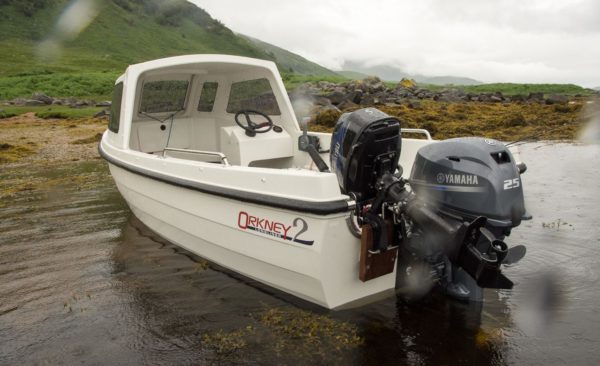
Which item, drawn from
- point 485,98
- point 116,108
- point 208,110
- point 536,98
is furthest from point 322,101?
point 116,108

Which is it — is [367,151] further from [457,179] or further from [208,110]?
[208,110]

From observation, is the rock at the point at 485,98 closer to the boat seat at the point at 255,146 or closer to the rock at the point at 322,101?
the rock at the point at 322,101

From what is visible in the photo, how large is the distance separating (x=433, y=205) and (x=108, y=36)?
8150 centimetres

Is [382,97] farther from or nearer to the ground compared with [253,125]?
nearer to the ground

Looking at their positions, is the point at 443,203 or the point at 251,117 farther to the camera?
the point at 251,117

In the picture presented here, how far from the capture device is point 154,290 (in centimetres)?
438

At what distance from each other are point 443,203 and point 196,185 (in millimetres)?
2181

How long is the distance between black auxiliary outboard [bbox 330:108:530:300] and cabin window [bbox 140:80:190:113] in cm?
361

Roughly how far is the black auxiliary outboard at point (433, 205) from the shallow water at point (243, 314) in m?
0.41

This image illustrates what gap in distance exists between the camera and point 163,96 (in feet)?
22.3

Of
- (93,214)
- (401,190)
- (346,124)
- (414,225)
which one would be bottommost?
(93,214)

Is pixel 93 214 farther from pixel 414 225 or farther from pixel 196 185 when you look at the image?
pixel 414 225

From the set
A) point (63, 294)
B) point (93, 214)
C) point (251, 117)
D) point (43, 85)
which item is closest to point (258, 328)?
point (63, 294)

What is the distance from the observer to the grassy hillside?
3512 centimetres
